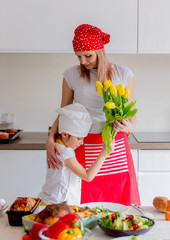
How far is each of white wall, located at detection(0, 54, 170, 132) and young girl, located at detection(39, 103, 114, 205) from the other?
4.62ft

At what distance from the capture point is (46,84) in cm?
329

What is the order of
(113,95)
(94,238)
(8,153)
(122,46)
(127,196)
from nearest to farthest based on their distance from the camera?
(94,238)
(113,95)
(127,196)
(8,153)
(122,46)

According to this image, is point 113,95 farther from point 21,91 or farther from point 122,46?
point 21,91

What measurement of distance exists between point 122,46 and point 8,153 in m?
1.21

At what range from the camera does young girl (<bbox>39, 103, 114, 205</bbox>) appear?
5.98ft

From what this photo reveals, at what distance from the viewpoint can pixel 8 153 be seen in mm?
2715

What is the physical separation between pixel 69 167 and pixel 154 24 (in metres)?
1.56

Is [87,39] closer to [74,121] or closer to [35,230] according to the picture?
[74,121]

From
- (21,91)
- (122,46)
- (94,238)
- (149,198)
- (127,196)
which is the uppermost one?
(122,46)

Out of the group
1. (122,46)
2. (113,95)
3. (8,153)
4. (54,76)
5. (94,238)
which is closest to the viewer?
(94,238)

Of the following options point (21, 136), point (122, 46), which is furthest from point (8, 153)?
point (122, 46)

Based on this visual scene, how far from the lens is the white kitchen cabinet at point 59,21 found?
2.86 meters

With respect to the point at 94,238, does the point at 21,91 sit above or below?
above

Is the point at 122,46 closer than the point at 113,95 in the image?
No
